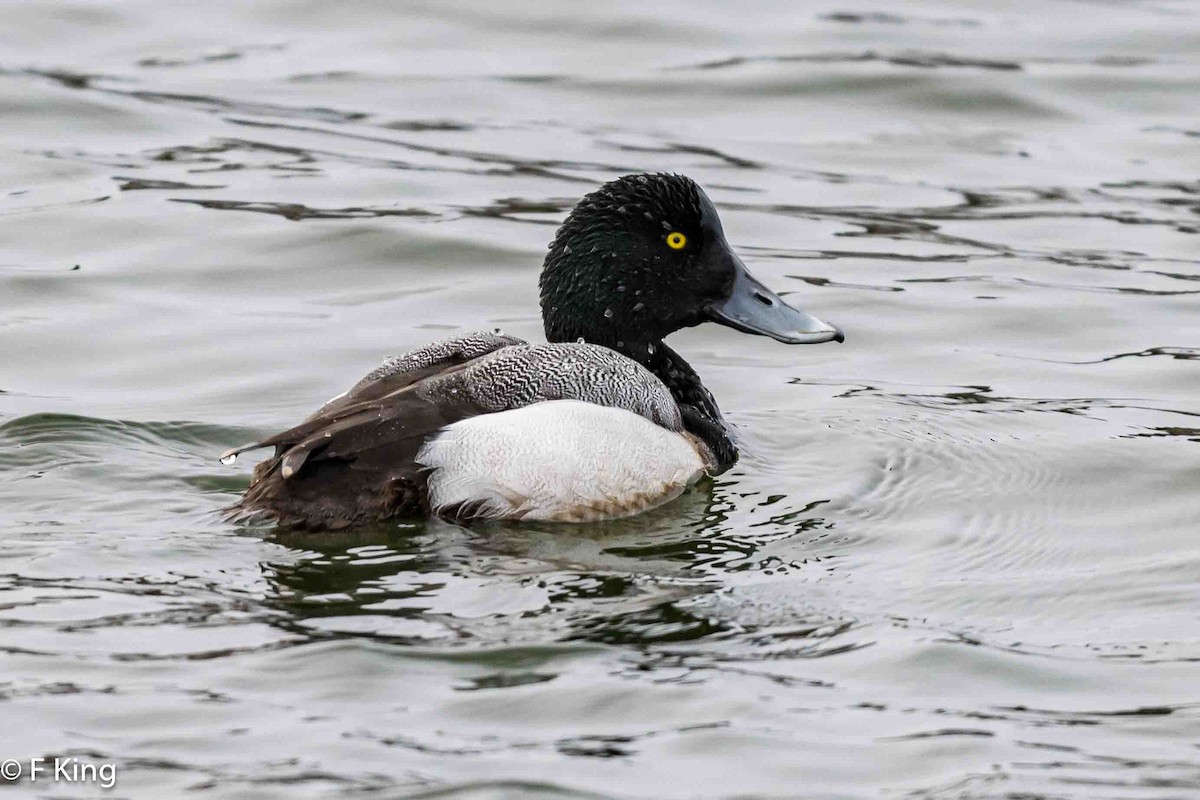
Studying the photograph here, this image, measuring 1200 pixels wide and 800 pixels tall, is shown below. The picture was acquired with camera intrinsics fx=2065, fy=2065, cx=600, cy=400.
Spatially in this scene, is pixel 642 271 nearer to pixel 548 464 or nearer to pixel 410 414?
pixel 548 464

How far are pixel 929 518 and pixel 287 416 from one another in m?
3.03

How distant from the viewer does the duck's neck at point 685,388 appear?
340 inches

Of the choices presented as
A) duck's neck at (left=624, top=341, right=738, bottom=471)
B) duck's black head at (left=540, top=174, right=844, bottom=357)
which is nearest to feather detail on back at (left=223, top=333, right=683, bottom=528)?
duck's neck at (left=624, top=341, right=738, bottom=471)

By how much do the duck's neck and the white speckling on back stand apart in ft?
2.48

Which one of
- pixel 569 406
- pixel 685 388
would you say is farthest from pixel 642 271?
pixel 569 406

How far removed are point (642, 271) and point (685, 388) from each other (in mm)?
539

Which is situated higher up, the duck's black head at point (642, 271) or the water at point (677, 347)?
the duck's black head at point (642, 271)

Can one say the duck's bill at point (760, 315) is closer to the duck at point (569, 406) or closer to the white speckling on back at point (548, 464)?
the duck at point (569, 406)

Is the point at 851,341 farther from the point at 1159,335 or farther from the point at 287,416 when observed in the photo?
the point at 287,416

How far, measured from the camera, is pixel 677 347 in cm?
1107

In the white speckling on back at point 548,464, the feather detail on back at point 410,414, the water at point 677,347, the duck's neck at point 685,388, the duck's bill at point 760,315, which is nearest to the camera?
the water at point 677,347

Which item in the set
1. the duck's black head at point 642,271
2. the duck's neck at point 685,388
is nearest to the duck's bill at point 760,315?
the duck's black head at point 642,271

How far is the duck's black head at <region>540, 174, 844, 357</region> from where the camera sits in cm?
864

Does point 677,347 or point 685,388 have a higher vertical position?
point 685,388
